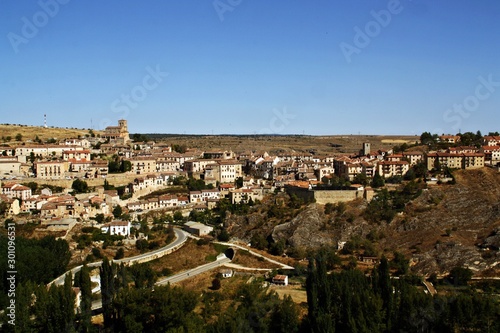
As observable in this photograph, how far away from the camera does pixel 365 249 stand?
3203 cm

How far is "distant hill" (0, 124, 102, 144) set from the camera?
59.6 m

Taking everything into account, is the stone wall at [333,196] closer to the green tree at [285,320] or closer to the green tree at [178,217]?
the green tree at [178,217]

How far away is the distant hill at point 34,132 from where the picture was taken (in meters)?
59.6

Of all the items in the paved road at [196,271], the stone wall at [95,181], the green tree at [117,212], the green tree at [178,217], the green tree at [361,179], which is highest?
the green tree at [361,179]

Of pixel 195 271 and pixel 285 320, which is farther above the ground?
pixel 285 320

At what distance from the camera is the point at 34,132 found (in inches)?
2479

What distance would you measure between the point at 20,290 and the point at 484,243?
2496 centimetres

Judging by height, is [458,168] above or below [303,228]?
above

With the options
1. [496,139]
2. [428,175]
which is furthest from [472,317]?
[496,139]

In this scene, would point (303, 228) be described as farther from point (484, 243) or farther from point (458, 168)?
point (458, 168)

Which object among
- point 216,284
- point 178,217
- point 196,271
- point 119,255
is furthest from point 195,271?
point 178,217

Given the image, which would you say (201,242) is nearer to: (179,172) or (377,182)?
(377,182)
